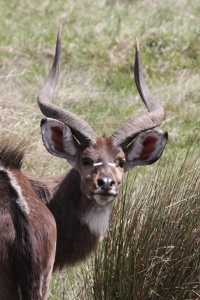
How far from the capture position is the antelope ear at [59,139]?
7.18m

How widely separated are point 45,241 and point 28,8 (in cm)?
→ 812

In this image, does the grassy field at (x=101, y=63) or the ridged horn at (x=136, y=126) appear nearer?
the ridged horn at (x=136, y=126)

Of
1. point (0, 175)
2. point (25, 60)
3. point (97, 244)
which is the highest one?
point (25, 60)

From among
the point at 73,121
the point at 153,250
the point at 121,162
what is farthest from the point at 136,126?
the point at 153,250

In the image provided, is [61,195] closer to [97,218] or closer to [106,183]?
[97,218]

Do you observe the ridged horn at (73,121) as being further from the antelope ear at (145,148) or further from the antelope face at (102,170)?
the antelope ear at (145,148)

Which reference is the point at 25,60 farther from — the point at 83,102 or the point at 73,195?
the point at 73,195

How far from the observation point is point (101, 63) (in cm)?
1262

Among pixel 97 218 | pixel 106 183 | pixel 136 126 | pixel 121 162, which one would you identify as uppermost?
pixel 136 126

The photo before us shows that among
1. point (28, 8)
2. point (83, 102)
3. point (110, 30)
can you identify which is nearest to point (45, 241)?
point (83, 102)

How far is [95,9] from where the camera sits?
47.8 ft

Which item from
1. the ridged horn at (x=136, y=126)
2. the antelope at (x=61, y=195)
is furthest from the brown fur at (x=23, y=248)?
the ridged horn at (x=136, y=126)

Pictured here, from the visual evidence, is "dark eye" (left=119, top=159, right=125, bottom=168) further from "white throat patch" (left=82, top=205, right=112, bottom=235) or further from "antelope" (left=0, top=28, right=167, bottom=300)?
"white throat patch" (left=82, top=205, right=112, bottom=235)

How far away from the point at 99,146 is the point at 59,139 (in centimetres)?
33
